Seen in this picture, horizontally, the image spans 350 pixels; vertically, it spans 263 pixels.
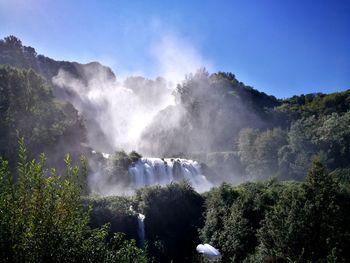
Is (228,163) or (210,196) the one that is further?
(228,163)

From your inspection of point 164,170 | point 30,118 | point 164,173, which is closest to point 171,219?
point 164,173

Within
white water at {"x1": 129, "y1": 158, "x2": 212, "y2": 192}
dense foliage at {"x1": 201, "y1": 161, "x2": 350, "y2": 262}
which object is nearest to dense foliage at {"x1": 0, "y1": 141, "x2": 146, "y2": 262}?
dense foliage at {"x1": 201, "y1": 161, "x2": 350, "y2": 262}

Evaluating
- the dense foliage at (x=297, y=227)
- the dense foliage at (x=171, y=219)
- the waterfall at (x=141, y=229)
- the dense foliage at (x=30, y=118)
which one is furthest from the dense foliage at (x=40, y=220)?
the dense foliage at (x=30, y=118)

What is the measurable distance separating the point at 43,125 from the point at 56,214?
80.5 ft

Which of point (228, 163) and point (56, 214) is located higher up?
point (228, 163)

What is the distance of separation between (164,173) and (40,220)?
3013 cm

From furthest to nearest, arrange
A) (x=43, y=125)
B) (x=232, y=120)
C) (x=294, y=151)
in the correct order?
(x=232, y=120)
(x=294, y=151)
(x=43, y=125)

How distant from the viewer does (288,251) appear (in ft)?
46.8

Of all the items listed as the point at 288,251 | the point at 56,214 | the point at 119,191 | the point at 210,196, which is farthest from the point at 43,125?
the point at 56,214

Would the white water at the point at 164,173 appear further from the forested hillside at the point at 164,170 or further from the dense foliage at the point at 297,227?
the dense foliage at the point at 297,227

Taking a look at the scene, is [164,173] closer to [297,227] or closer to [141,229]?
[141,229]

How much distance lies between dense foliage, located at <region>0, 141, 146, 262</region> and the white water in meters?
27.3

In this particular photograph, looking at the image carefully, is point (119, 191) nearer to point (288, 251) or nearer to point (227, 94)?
point (288, 251)

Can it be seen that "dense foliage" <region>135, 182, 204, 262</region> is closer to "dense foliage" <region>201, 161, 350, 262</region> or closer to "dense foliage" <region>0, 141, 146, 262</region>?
"dense foliage" <region>201, 161, 350, 262</region>
